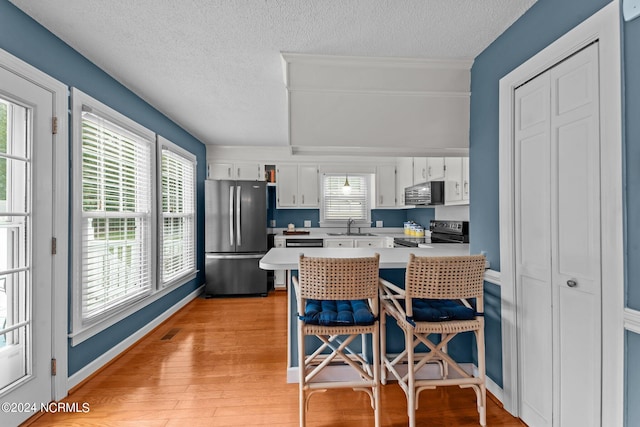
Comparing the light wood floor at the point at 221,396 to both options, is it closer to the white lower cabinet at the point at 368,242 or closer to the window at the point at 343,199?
the white lower cabinet at the point at 368,242

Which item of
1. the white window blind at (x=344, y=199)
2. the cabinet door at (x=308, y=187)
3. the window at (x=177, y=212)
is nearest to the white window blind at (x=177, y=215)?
the window at (x=177, y=212)

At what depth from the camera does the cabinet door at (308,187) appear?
16.8 feet

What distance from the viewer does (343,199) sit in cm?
528

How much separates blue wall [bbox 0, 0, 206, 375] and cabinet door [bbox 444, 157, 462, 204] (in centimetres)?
317

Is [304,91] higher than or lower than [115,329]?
higher

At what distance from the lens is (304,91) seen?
7.46 ft

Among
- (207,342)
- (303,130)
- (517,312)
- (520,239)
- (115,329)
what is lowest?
(207,342)

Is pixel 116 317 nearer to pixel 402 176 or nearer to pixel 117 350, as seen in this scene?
pixel 117 350

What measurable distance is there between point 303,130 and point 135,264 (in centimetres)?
213

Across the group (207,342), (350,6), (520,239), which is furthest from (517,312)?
(207,342)

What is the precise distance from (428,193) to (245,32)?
98.6 inches

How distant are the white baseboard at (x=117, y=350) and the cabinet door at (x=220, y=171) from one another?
205 centimetres

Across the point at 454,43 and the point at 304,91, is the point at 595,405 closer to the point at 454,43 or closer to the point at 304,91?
the point at 454,43

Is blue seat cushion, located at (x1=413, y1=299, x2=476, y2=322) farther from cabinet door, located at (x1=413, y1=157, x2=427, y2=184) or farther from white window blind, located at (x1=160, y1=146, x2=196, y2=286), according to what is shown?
white window blind, located at (x1=160, y1=146, x2=196, y2=286)
